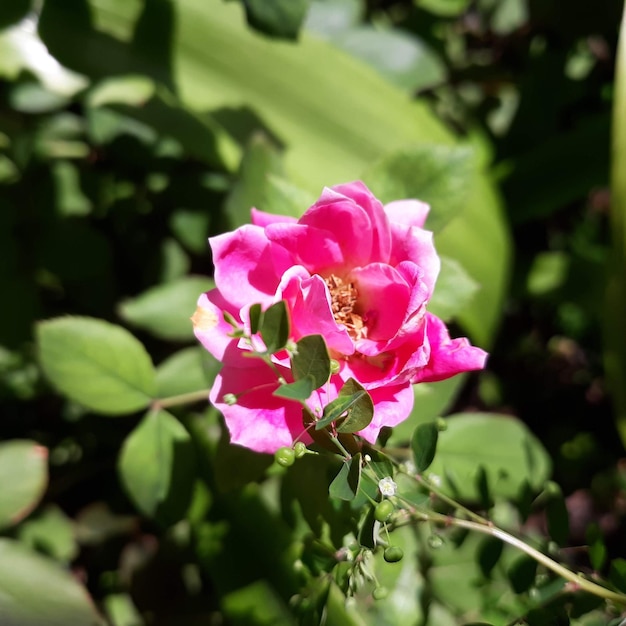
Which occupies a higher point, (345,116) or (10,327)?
(345,116)

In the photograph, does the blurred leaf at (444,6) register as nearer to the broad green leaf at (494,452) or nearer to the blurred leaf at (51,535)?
the broad green leaf at (494,452)

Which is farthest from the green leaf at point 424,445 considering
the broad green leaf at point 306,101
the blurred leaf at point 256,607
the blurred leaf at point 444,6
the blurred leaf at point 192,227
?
the blurred leaf at point 444,6

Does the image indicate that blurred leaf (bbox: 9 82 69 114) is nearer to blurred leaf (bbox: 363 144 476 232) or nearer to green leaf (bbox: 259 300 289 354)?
blurred leaf (bbox: 363 144 476 232)

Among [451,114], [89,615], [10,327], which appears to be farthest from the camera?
[451,114]

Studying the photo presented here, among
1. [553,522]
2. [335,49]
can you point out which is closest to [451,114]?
[335,49]

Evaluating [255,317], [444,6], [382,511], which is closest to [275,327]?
[255,317]

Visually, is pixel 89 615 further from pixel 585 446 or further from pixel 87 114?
pixel 585 446

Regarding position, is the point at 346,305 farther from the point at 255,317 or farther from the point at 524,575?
the point at 524,575
